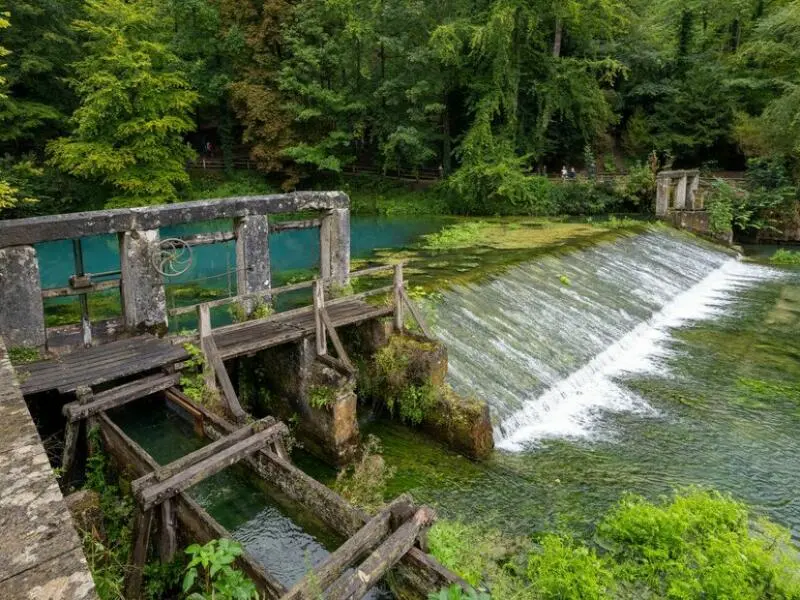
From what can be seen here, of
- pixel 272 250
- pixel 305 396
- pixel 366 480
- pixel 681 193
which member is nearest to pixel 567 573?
pixel 366 480

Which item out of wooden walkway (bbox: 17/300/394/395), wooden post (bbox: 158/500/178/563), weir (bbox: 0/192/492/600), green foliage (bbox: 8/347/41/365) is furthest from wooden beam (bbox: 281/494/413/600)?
green foliage (bbox: 8/347/41/365)

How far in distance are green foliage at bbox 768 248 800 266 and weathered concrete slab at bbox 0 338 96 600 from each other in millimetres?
27006

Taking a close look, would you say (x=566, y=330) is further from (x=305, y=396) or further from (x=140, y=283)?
(x=140, y=283)

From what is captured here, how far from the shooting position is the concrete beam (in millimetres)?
8406

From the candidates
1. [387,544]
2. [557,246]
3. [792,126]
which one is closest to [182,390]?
[387,544]

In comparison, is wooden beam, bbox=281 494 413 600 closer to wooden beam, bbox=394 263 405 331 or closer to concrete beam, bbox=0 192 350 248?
wooden beam, bbox=394 263 405 331

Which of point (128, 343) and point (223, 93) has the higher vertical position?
point (223, 93)

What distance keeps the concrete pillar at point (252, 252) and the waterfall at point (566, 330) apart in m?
3.77

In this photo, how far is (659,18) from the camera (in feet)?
141

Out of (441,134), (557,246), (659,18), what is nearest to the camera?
(557,246)

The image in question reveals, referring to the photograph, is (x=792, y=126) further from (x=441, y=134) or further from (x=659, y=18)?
(x=659, y=18)

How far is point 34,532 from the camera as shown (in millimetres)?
2699

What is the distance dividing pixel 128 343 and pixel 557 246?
50.2 ft

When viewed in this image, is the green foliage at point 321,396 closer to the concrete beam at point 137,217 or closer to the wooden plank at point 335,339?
the wooden plank at point 335,339
